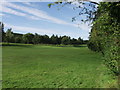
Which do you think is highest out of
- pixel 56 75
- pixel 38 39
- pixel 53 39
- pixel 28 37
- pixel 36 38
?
pixel 28 37

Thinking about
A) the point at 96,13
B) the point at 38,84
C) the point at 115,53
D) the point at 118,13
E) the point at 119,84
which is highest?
the point at 96,13

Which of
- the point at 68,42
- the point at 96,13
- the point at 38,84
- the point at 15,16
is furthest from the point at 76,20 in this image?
the point at 68,42

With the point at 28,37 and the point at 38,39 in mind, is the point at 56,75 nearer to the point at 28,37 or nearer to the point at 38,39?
the point at 28,37

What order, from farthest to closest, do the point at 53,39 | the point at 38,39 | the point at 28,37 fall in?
the point at 53,39 < the point at 38,39 < the point at 28,37

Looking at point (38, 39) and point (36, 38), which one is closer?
point (36, 38)

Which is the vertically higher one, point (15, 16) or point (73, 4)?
point (15, 16)

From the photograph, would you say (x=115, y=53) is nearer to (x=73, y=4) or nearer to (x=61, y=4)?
(x=73, y=4)

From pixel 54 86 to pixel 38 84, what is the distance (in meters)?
0.88

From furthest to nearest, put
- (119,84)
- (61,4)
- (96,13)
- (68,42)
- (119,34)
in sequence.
A: 1. (68,42)
2. (96,13)
3. (119,84)
4. (61,4)
5. (119,34)

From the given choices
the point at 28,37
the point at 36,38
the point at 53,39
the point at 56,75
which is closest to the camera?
the point at 56,75

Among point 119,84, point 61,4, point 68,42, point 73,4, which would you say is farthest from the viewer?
point 68,42

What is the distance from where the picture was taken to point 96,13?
12.8 feet

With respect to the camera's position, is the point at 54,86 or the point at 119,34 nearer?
the point at 119,34

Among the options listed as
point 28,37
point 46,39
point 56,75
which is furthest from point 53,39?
point 56,75
